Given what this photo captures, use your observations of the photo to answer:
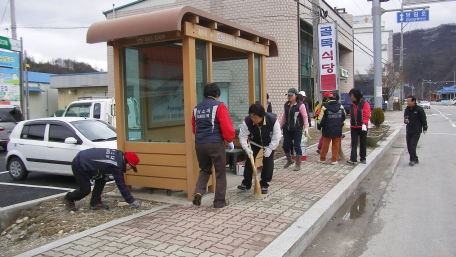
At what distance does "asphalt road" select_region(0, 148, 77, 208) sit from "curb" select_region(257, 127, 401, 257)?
16.4 ft

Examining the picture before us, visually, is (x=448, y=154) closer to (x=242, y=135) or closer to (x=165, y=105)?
(x=242, y=135)

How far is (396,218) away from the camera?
16.9 feet

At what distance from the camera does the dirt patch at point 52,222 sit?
435cm

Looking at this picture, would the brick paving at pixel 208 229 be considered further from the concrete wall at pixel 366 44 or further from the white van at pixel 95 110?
the concrete wall at pixel 366 44

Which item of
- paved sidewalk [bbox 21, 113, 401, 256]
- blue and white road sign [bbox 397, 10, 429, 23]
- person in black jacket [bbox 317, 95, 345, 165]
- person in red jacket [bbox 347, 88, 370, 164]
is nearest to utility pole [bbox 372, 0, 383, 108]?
blue and white road sign [bbox 397, 10, 429, 23]

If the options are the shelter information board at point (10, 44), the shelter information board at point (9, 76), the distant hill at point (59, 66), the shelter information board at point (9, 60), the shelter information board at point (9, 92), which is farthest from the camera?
the distant hill at point (59, 66)

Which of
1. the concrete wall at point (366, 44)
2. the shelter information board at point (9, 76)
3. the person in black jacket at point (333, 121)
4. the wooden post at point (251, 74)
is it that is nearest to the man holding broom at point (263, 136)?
the wooden post at point (251, 74)

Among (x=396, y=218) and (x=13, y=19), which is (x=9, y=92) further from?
(x=396, y=218)

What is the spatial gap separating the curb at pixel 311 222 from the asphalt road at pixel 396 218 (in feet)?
0.37

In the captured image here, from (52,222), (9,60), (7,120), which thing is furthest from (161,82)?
(9,60)

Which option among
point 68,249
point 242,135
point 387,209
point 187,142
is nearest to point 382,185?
point 387,209

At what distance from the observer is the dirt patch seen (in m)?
4.35

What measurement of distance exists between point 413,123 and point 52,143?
28.7 ft

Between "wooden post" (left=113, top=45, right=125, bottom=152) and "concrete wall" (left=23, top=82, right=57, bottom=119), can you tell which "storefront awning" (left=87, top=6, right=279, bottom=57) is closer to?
"wooden post" (left=113, top=45, right=125, bottom=152)
